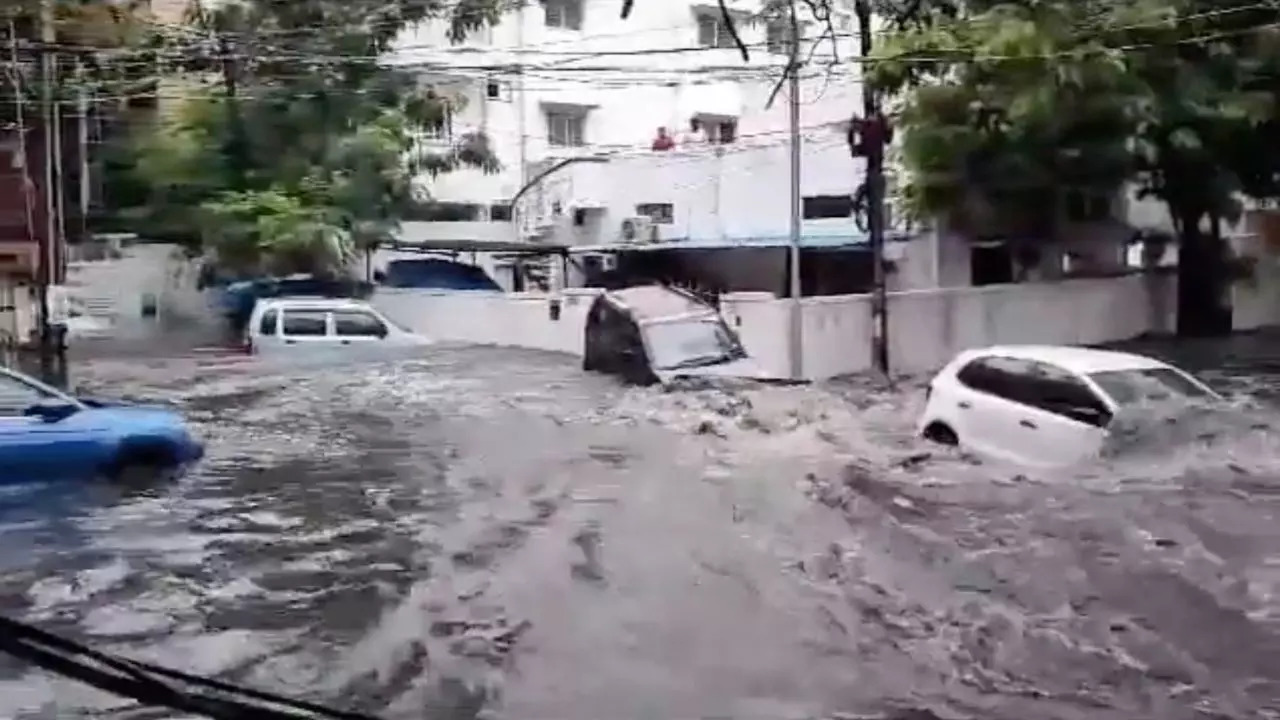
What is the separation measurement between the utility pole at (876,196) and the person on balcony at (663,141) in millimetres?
569

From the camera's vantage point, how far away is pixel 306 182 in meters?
4.18

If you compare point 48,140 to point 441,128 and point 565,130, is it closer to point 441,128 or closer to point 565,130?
point 441,128

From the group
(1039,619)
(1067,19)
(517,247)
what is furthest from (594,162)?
(1039,619)

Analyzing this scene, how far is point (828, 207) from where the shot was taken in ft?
16.7

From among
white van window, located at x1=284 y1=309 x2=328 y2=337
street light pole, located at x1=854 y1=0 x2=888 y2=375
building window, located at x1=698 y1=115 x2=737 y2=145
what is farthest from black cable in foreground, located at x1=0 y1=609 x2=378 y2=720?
building window, located at x1=698 y1=115 x2=737 y2=145

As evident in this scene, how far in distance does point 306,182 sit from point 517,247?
966 mm

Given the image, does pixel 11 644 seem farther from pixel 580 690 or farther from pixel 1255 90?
pixel 1255 90

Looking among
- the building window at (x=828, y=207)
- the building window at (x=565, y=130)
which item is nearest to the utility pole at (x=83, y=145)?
the building window at (x=565, y=130)

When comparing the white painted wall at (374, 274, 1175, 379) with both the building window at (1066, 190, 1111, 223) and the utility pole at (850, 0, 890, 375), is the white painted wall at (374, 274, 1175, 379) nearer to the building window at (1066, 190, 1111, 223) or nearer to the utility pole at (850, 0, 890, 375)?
the utility pole at (850, 0, 890, 375)

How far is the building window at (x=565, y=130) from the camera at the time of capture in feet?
15.7

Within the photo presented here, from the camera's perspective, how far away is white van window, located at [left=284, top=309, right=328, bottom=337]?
482 cm

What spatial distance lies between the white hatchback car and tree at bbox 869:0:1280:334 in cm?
23

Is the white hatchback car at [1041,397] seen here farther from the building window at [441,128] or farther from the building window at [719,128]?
the building window at [441,128]

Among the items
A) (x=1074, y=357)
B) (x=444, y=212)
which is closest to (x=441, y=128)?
(x=444, y=212)
